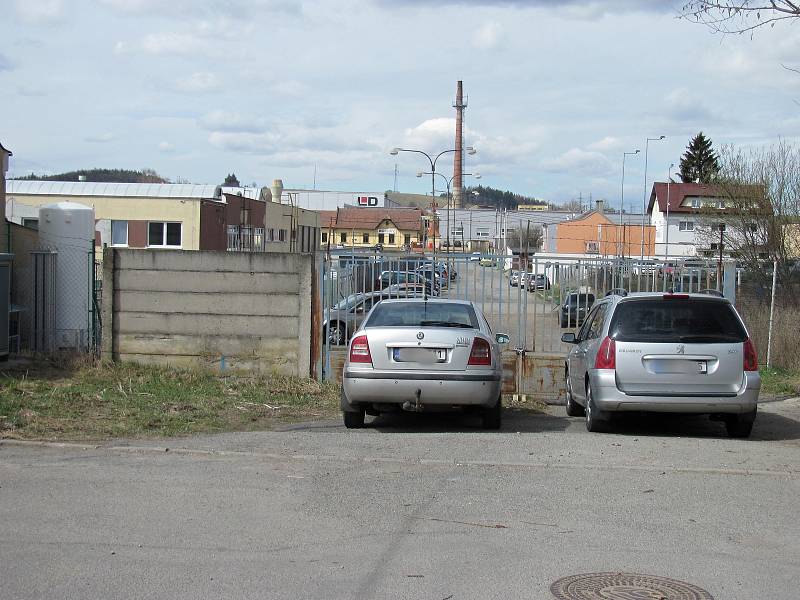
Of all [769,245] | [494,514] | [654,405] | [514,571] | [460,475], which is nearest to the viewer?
[514,571]

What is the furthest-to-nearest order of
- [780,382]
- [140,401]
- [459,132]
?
[459,132]
[780,382]
[140,401]

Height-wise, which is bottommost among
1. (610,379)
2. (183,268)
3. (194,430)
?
(194,430)

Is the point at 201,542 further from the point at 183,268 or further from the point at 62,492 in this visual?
the point at 183,268

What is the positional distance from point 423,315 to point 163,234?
106 ft

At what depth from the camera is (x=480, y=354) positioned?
10.5 meters

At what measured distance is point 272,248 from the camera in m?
47.5

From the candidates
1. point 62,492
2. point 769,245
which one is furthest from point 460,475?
point 769,245

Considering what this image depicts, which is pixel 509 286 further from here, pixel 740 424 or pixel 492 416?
pixel 740 424

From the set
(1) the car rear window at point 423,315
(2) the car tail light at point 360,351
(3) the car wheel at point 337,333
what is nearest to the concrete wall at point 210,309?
(3) the car wheel at point 337,333

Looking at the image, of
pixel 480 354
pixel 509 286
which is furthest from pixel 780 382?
pixel 480 354

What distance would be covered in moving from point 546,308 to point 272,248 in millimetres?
33880

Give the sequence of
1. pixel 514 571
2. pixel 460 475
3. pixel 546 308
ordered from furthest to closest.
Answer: pixel 546 308 < pixel 460 475 < pixel 514 571

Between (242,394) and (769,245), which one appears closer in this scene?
(242,394)

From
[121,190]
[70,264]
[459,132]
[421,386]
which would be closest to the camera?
[421,386]
